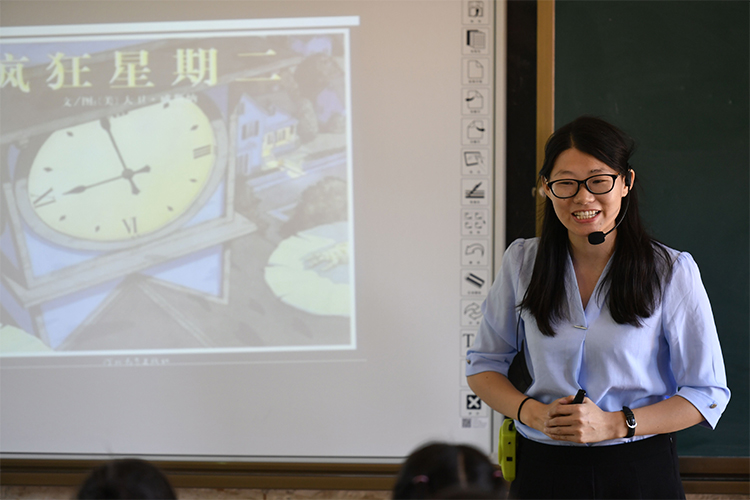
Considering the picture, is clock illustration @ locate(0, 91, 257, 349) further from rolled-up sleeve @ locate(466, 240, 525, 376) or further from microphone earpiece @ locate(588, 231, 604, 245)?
microphone earpiece @ locate(588, 231, 604, 245)

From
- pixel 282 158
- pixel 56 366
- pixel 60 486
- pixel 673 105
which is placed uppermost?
pixel 673 105

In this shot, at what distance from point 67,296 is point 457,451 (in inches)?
72.3

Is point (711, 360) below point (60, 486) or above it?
above

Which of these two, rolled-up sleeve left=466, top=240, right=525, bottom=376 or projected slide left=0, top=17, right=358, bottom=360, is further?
projected slide left=0, top=17, right=358, bottom=360

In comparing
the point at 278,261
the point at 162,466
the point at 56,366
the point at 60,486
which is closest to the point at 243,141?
the point at 278,261

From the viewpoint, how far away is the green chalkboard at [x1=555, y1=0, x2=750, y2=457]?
78.7 inches

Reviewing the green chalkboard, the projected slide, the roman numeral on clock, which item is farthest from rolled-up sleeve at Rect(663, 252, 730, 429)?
the roman numeral on clock

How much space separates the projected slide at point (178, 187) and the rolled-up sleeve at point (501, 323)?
0.73m

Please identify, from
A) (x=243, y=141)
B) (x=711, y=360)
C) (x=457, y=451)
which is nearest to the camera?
(x=457, y=451)

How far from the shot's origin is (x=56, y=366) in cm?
220

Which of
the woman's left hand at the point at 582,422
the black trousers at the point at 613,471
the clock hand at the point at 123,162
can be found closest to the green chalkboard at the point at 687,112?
the black trousers at the point at 613,471

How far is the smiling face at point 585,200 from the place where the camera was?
4.25ft

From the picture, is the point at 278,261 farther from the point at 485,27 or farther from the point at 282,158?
the point at 485,27

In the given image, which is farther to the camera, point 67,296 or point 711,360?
point 67,296
